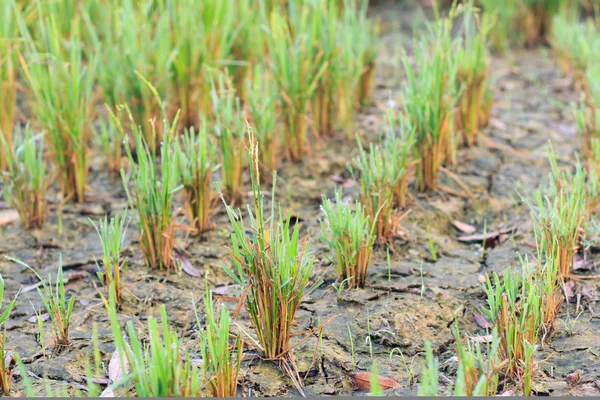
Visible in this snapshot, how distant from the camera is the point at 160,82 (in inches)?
107

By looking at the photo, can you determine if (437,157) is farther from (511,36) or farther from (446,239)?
(511,36)

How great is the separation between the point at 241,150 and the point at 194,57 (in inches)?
21.3

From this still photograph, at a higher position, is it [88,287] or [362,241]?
[362,241]

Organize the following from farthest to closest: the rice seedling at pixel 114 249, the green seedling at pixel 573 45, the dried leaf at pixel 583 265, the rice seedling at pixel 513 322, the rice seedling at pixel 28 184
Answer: the green seedling at pixel 573 45
the rice seedling at pixel 28 184
the dried leaf at pixel 583 265
the rice seedling at pixel 114 249
the rice seedling at pixel 513 322

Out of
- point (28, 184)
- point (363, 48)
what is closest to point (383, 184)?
point (363, 48)

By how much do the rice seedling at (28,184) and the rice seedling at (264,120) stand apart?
0.70 meters

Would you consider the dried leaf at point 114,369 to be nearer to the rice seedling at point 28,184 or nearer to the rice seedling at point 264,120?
the rice seedling at point 28,184

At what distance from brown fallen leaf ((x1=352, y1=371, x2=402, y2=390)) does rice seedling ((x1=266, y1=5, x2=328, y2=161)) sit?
118cm

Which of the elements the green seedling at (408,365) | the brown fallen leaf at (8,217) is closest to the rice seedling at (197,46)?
the brown fallen leaf at (8,217)

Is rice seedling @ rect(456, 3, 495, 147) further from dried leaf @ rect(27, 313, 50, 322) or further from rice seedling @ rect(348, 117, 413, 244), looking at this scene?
dried leaf @ rect(27, 313, 50, 322)

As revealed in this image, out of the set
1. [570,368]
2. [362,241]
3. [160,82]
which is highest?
[160,82]

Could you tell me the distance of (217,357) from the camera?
153 cm

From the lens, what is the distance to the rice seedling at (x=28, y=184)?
237 centimetres

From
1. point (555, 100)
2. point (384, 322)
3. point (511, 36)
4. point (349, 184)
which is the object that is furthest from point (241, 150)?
point (511, 36)
